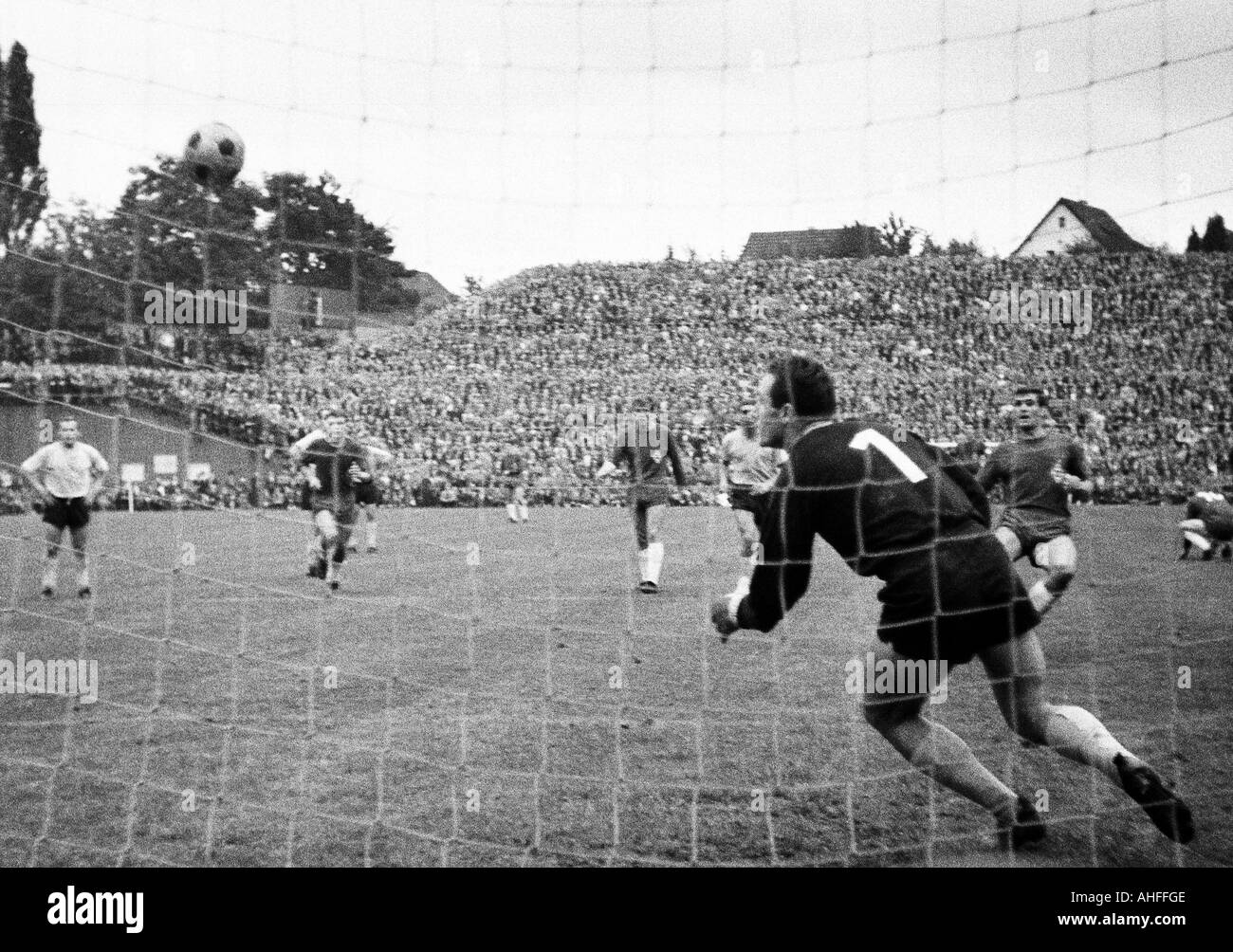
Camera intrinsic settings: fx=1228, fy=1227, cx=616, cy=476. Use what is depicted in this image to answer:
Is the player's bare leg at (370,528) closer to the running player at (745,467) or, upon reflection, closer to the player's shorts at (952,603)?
the running player at (745,467)

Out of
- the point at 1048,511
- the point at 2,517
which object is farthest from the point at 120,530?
the point at 1048,511

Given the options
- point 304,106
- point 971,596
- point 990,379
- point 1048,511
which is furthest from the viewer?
point 990,379

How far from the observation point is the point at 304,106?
4.91 metres

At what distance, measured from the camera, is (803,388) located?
3.79 metres

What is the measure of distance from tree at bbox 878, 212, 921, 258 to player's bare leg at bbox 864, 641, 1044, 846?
→ 2606 mm

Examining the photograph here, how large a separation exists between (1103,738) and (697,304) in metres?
4.75

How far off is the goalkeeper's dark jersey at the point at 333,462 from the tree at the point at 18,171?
2922mm

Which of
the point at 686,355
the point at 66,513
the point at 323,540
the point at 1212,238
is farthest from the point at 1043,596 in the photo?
the point at 66,513

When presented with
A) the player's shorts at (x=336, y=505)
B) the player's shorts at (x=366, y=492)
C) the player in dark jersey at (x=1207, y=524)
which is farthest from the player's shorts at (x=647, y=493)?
the player in dark jersey at (x=1207, y=524)

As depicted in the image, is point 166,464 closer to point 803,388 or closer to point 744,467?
point 744,467

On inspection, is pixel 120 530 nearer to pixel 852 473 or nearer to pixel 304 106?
pixel 304 106

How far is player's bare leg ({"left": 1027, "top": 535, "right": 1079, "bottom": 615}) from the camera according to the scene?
713cm

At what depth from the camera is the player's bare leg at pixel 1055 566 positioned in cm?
713

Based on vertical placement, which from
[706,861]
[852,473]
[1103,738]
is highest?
[852,473]
